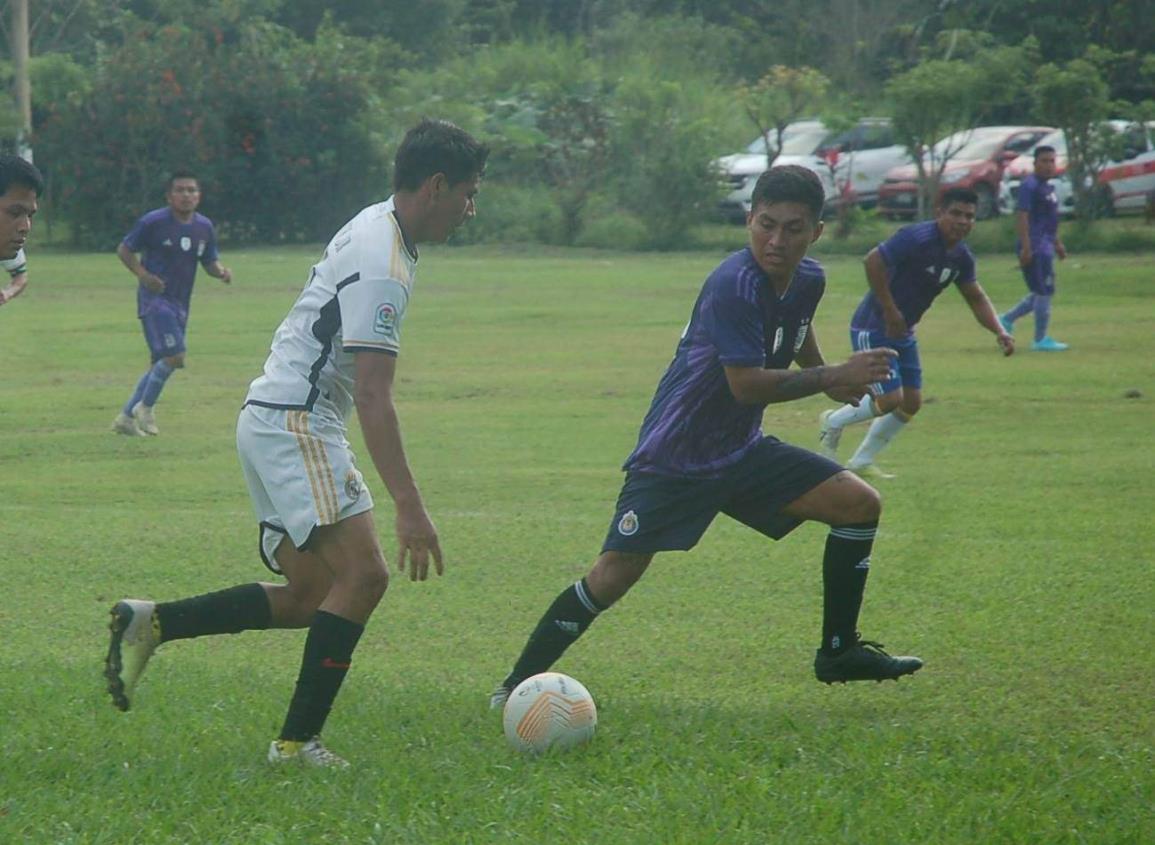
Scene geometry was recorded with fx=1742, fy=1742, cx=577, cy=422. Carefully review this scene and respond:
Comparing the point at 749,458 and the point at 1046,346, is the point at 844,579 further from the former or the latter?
the point at 1046,346

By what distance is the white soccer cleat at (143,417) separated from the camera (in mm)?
13742

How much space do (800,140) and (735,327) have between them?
36.4 metres

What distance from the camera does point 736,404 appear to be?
615cm

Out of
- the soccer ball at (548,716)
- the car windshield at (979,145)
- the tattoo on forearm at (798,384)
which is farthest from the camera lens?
the car windshield at (979,145)

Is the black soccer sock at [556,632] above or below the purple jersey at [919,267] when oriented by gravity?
below

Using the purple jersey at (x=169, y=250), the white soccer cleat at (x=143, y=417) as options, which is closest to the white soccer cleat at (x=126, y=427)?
the white soccer cleat at (x=143, y=417)

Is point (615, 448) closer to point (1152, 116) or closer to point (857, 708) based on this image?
point (857, 708)

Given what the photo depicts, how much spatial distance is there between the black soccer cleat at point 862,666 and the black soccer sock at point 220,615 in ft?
A: 6.57

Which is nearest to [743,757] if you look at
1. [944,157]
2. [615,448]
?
[615,448]

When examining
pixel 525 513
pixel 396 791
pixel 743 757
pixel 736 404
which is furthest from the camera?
pixel 525 513

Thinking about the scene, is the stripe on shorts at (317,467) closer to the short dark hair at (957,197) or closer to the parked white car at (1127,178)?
the short dark hair at (957,197)

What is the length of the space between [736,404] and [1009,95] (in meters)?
29.1

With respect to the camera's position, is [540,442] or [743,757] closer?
[743,757]

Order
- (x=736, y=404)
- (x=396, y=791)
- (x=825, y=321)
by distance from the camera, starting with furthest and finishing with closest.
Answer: (x=825, y=321), (x=736, y=404), (x=396, y=791)
